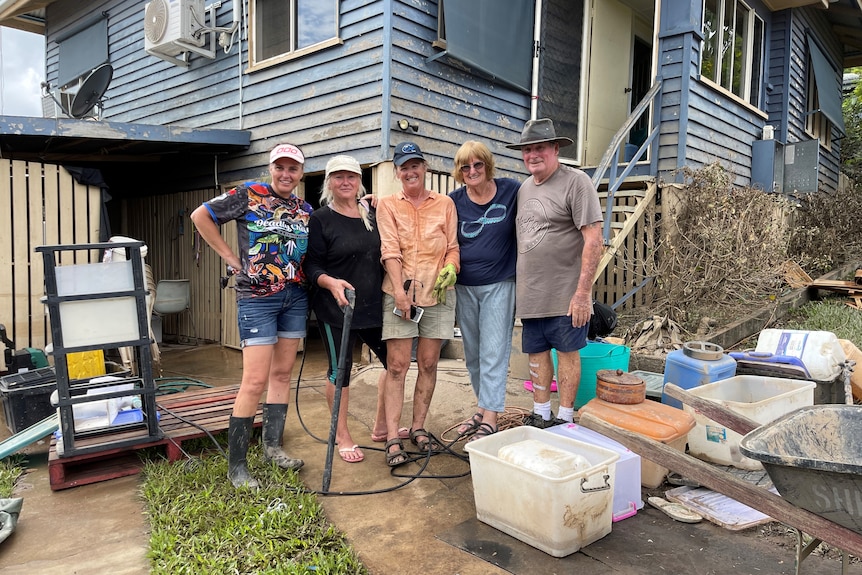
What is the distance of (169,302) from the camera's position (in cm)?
734

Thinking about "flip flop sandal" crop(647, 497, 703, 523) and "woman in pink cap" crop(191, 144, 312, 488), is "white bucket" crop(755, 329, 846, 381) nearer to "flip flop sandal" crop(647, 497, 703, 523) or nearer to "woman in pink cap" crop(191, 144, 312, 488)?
"flip flop sandal" crop(647, 497, 703, 523)

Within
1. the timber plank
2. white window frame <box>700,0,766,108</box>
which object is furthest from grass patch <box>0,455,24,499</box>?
white window frame <box>700,0,766,108</box>

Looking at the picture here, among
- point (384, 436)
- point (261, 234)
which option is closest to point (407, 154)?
point (261, 234)

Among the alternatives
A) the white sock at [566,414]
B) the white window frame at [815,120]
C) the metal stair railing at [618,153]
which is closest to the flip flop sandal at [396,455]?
the white sock at [566,414]

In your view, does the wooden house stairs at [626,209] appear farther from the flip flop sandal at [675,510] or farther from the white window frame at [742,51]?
the flip flop sandal at [675,510]

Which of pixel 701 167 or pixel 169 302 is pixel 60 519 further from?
pixel 701 167

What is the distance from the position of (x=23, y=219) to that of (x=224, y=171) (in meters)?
2.54

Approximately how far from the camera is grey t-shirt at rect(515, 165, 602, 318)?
3293mm

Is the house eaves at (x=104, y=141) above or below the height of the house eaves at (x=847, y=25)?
below

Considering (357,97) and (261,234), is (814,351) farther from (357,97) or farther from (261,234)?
(357,97)

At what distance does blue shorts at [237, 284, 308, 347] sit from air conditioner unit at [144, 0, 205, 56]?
19.7ft

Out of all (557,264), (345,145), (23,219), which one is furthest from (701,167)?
(23,219)

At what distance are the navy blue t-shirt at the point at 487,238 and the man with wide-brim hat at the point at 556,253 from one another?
85 mm

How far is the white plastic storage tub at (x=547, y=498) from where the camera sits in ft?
7.29
